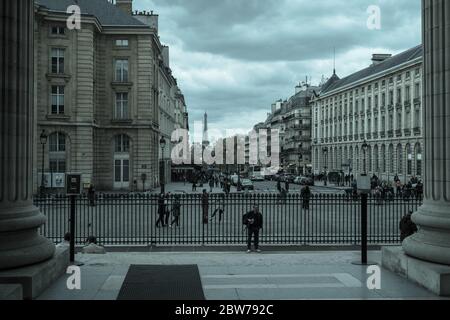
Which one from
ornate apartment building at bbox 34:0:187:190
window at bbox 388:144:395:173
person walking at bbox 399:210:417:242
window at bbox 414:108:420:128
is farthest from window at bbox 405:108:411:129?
person walking at bbox 399:210:417:242

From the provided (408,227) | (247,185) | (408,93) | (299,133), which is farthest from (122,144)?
(299,133)

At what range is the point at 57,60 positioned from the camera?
4834 cm

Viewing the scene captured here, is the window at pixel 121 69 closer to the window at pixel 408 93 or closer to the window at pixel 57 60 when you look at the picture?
the window at pixel 57 60

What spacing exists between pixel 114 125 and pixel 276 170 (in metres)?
81.0

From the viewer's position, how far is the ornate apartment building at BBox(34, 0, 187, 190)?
4800cm

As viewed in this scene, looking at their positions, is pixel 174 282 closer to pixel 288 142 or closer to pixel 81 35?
pixel 81 35

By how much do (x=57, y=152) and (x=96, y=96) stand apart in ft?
22.7

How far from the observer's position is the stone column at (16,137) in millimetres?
8797

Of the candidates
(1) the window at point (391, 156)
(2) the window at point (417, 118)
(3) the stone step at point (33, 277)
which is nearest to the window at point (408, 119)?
(2) the window at point (417, 118)

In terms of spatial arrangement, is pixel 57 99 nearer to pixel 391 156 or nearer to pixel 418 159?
pixel 418 159

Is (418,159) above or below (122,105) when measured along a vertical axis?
below

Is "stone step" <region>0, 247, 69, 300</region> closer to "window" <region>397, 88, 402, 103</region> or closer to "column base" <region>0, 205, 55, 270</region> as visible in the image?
"column base" <region>0, 205, 55, 270</region>

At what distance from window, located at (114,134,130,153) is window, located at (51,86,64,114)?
6.95 metres
